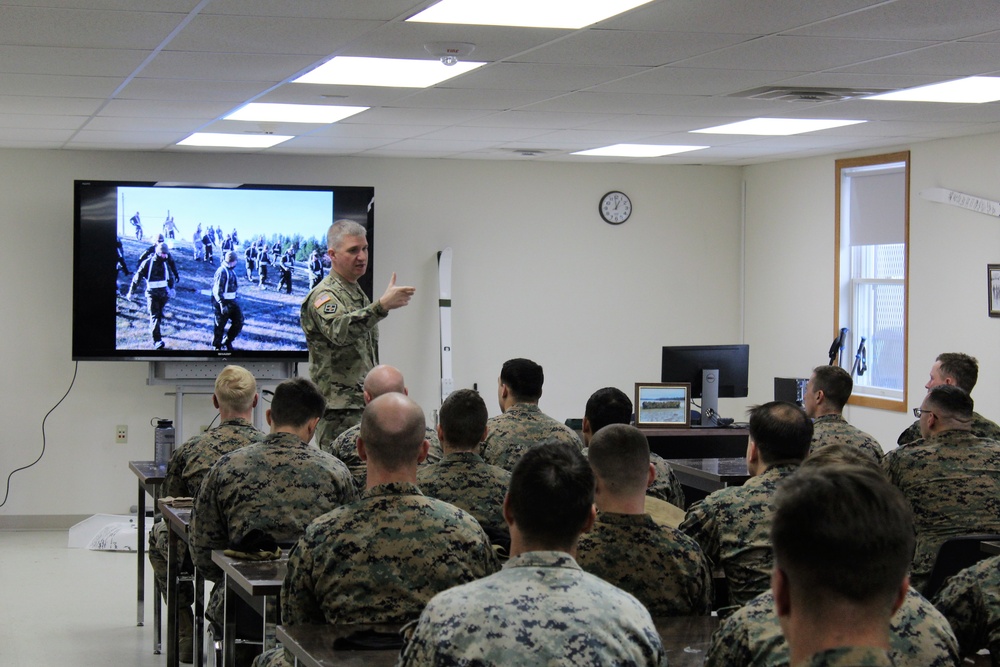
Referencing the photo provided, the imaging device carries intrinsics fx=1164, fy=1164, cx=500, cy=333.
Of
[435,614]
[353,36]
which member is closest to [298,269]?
[353,36]

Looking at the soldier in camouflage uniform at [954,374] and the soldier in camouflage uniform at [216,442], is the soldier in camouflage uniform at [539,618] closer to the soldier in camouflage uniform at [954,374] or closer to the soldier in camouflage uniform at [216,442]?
the soldier in camouflage uniform at [216,442]

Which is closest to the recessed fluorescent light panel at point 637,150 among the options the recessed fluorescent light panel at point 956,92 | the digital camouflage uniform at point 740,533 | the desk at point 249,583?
the recessed fluorescent light panel at point 956,92

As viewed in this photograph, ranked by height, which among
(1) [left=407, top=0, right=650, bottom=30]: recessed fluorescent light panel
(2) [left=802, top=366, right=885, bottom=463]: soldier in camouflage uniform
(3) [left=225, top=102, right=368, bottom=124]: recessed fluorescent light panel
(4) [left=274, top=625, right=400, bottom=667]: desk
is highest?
(3) [left=225, top=102, right=368, bottom=124]: recessed fluorescent light panel

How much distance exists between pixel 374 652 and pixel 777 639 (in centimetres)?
98

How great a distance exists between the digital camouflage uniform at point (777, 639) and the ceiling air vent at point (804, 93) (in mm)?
4028

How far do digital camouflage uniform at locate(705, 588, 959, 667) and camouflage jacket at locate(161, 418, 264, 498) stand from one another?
308cm

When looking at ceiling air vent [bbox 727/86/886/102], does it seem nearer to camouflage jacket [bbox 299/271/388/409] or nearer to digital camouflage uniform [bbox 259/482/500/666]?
camouflage jacket [bbox 299/271/388/409]

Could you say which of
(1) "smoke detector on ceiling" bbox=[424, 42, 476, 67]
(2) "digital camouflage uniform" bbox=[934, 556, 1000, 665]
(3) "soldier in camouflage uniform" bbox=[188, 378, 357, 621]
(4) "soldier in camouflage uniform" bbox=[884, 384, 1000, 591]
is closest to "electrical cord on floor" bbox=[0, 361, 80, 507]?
(1) "smoke detector on ceiling" bbox=[424, 42, 476, 67]

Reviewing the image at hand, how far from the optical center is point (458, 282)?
9.61 metres

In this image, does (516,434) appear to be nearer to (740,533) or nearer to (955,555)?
(740,533)

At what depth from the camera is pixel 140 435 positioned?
8.98m

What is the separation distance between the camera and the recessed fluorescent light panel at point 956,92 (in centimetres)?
562

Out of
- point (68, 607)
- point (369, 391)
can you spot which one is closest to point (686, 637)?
point (369, 391)

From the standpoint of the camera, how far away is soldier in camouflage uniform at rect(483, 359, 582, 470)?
16.1 feet
